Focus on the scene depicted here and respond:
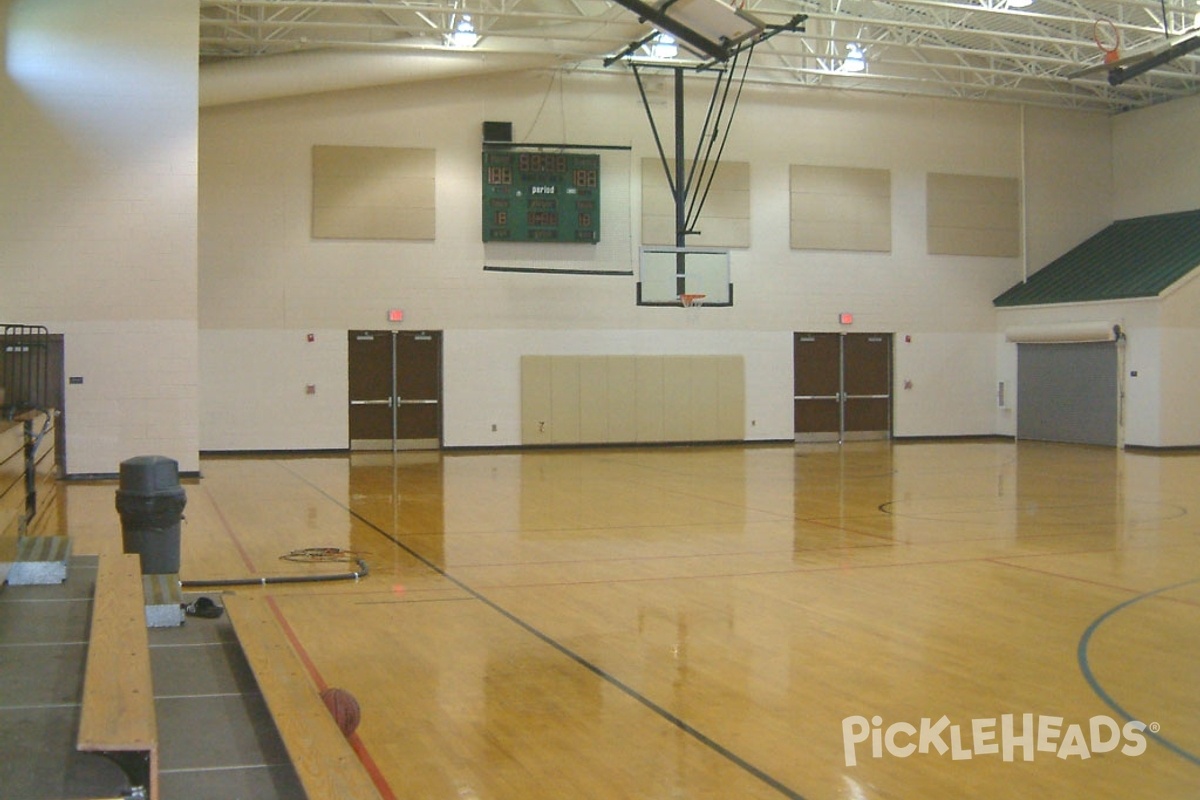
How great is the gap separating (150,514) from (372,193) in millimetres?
14094

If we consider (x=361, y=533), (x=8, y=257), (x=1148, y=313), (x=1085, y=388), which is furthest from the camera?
(x=1085, y=388)

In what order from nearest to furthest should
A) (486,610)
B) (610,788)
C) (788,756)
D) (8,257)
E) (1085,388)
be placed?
(610,788)
(788,756)
(486,610)
(8,257)
(1085,388)

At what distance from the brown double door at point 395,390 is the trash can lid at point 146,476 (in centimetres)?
1348

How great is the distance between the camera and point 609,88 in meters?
21.0

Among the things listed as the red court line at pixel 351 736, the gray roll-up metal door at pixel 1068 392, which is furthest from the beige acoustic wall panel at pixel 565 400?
the red court line at pixel 351 736

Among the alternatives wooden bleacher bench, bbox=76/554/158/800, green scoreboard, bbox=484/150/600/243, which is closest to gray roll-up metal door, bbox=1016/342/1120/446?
green scoreboard, bbox=484/150/600/243

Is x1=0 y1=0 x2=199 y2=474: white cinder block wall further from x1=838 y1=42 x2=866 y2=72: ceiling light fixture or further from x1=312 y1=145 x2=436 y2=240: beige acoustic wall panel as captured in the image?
x1=838 y1=42 x2=866 y2=72: ceiling light fixture

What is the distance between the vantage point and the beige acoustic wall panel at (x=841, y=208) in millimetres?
22078

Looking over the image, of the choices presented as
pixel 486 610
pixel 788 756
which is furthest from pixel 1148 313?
pixel 788 756

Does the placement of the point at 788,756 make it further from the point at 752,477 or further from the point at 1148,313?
the point at 1148,313

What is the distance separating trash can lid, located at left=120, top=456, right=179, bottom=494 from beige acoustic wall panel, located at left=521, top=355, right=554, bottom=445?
14.1 metres

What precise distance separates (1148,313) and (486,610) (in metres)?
17.5

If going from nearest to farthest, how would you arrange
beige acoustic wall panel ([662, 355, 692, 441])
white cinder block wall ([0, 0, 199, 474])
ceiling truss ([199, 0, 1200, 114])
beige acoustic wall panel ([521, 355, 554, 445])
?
white cinder block wall ([0, 0, 199, 474])
ceiling truss ([199, 0, 1200, 114])
beige acoustic wall panel ([521, 355, 554, 445])
beige acoustic wall panel ([662, 355, 692, 441])

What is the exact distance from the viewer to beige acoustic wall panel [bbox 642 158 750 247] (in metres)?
21.1
